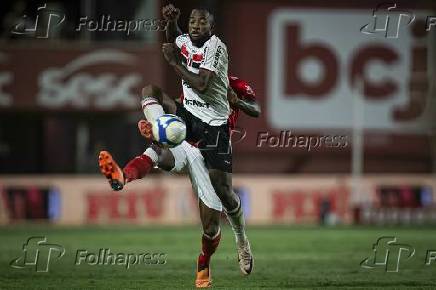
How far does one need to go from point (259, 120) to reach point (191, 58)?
17851mm

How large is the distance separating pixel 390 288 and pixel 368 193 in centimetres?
1654

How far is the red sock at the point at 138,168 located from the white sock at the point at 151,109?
1.39ft

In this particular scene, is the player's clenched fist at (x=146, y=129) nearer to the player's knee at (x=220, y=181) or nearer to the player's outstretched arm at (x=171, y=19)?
the player's knee at (x=220, y=181)

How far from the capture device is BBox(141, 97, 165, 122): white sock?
9.65 metres

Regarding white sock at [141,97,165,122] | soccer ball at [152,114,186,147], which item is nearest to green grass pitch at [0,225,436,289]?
soccer ball at [152,114,186,147]

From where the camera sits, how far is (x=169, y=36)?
34.0 feet

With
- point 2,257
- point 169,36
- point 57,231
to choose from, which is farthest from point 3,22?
point 169,36

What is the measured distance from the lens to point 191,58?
33.2ft

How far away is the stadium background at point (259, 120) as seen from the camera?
24.8 metres

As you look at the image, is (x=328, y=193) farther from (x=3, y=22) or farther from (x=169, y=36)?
(x=169, y=36)

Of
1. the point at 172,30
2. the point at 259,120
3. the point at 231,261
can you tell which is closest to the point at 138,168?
the point at 172,30

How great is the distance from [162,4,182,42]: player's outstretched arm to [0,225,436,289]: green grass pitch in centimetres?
267

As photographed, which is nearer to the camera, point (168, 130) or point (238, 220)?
point (168, 130)

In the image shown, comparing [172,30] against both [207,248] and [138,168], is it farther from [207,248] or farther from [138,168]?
[207,248]
